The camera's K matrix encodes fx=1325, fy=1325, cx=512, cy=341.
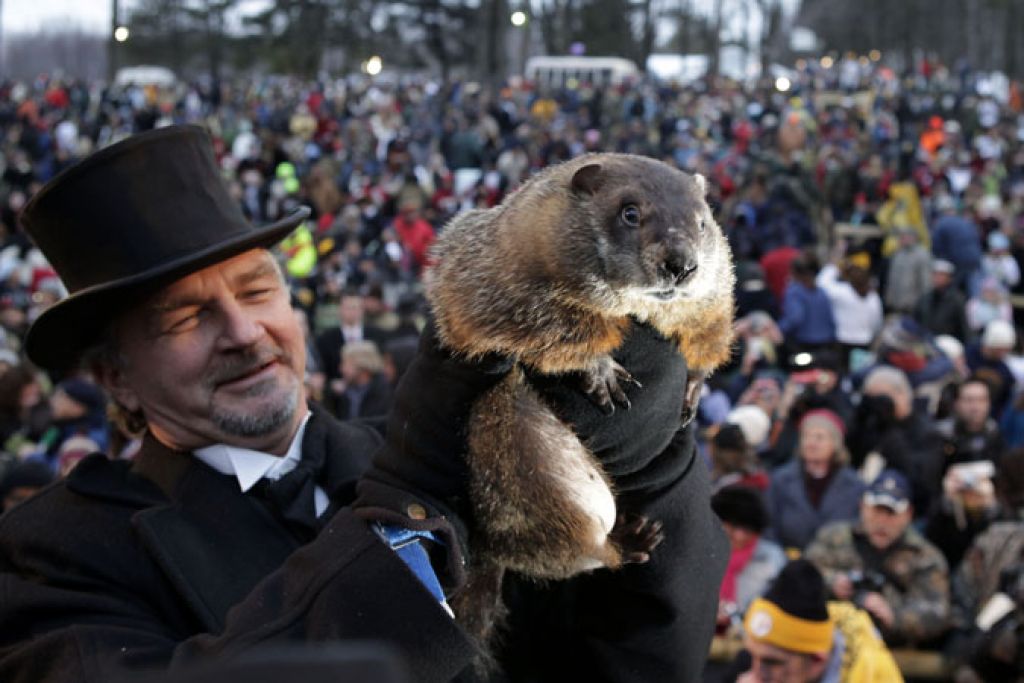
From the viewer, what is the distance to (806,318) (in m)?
11.8

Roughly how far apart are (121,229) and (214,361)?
1.10ft

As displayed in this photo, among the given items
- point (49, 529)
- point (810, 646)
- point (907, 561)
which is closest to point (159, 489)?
point (49, 529)

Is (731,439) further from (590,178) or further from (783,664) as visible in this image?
(590,178)

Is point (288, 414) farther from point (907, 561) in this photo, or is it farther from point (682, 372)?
point (907, 561)

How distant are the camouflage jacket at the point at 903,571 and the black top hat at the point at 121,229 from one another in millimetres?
3547

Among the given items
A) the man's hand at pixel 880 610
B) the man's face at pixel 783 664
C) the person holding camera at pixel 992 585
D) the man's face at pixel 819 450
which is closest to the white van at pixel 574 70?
the man's face at pixel 819 450

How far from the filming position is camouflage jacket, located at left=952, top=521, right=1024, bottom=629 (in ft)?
18.9

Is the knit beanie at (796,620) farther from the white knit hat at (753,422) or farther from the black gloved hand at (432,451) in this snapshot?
the white knit hat at (753,422)

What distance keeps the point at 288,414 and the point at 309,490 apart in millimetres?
164

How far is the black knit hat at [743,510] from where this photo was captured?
5.68 m

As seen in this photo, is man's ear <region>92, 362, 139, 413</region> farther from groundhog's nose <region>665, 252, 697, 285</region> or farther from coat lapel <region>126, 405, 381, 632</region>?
groundhog's nose <region>665, 252, 697, 285</region>

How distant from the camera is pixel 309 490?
2.76m

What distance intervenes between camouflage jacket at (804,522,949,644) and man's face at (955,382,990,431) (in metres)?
2.53

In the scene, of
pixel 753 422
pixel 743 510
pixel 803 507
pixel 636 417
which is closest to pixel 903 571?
pixel 743 510
